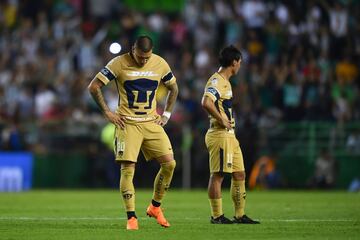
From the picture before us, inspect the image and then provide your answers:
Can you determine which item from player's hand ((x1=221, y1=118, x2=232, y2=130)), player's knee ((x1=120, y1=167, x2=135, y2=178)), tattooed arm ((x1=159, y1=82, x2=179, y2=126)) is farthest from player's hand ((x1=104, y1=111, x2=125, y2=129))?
player's hand ((x1=221, y1=118, x2=232, y2=130))

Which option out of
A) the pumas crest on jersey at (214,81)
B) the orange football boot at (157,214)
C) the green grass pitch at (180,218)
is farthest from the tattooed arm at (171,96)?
the green grass pitch at (180,218)

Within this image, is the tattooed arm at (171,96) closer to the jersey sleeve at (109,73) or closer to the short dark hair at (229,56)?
the short dark hair at (229,56)

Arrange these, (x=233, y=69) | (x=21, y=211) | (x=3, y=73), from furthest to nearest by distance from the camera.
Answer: (x=3, y=73)
(x=21, y=211)
(x=233, y=69)

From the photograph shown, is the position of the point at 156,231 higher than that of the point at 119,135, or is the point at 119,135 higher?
the point at 119,135

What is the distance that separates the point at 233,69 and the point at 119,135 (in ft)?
6.58

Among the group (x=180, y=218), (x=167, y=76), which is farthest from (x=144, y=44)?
(x=180, y=218)

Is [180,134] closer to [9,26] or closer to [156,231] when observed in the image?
[9,26]

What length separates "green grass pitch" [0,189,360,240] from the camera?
12.9 meters

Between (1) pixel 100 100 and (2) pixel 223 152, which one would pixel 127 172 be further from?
(2) pixel 223 152

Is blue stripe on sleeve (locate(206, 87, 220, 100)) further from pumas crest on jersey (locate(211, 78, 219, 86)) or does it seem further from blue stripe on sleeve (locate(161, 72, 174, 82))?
blue stripe on sleeve (locate(161, 72, 174, 82))

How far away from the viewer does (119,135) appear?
13.8m

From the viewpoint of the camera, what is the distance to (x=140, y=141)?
13867 mm

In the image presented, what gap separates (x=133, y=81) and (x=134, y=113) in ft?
1.36

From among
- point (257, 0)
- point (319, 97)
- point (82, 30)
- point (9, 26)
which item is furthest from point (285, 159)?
point (9, 26)
